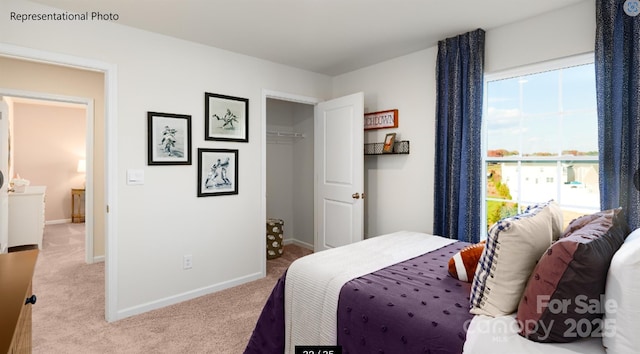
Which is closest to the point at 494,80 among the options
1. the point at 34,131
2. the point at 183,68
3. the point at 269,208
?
the point at 183,68

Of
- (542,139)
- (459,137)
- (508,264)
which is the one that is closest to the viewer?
(508,264)

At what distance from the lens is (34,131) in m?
6.68

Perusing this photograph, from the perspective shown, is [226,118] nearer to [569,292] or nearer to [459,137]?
[459,137]

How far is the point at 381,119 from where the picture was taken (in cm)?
376

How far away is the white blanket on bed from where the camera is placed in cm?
175

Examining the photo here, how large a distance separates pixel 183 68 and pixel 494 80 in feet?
9.58

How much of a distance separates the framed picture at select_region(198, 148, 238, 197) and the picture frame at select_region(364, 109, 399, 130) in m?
1.62

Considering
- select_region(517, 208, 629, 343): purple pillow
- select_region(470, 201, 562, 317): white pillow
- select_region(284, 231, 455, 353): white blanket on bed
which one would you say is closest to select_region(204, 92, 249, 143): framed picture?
select_region(284, 231, 455, 353): white blanket on bed

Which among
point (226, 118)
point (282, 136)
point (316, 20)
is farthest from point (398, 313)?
point (282, 136)

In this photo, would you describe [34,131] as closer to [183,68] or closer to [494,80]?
[183,68]

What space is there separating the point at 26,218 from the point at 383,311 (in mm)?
5679

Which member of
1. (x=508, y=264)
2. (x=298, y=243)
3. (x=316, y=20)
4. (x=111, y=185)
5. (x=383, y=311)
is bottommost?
(x=298, y=243)

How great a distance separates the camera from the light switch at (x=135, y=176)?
2.80 metres

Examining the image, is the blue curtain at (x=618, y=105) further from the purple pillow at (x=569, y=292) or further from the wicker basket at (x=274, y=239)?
the wicker basket at (x=274, y=239)
